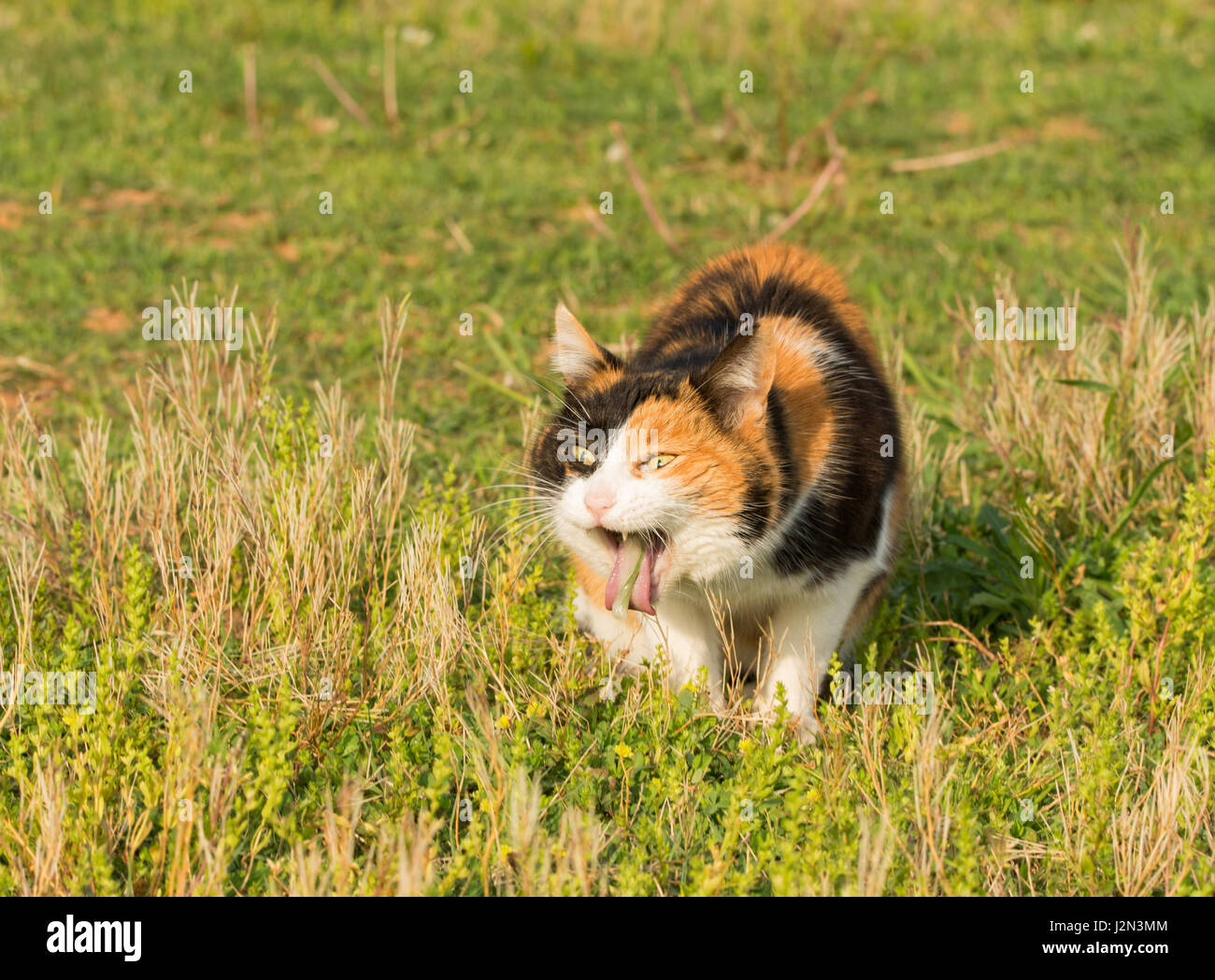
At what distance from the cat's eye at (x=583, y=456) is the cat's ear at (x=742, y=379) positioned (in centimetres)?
35

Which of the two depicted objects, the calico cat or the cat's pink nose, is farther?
the calico cat

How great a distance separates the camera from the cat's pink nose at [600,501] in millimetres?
3348

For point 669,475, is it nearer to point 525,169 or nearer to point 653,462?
point 653,462

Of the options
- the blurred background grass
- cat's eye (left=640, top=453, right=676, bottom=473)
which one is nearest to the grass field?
the blurred background grass

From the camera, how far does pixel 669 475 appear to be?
3.43 m

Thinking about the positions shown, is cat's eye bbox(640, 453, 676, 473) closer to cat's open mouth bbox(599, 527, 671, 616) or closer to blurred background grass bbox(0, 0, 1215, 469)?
cat's open mouth bbox(599, 527, 671, 616)

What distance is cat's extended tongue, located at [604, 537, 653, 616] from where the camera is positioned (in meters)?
3.54

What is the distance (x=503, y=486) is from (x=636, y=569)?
43cm

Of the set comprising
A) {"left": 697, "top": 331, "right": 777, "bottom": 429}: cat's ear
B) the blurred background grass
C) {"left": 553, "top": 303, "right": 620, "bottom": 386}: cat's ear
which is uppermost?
the blurred background grass

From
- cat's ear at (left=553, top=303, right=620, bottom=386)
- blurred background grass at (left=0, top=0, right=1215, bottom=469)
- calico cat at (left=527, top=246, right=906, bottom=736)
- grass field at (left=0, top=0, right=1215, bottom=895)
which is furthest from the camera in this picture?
blurred background grass at (left=0, top=0, right=1215, bottom=469)

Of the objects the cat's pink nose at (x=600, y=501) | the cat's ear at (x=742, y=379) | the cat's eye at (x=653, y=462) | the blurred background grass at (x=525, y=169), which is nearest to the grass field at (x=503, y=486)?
the blurred background grass at (x=525, y=169)

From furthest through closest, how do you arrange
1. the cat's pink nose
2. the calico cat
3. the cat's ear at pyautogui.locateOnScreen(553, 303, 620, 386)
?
1. the cat's ear at pyautogui.locateOnScreen(553, 303, 620, 386)
2. the calico cat
3. the cat's pink nose

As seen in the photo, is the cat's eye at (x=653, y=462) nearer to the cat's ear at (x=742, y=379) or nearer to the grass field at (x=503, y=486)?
the cat's ear at (x=742, y=379)

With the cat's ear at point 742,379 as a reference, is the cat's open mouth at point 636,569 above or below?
below
